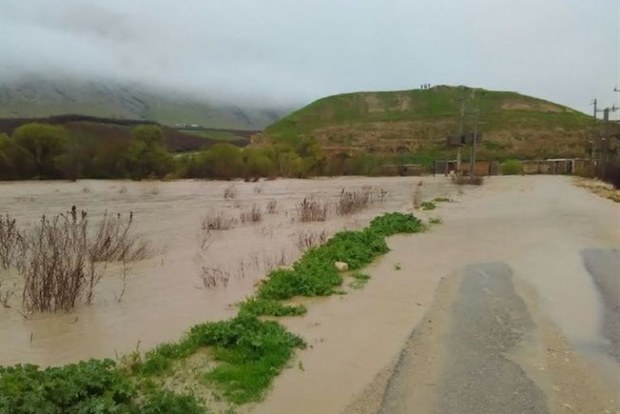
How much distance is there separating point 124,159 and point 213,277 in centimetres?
5178

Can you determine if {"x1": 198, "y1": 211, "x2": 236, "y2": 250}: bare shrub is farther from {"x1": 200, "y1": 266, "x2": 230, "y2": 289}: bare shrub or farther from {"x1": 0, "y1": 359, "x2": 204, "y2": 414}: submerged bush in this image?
{"x1": 0, "y1": 359, "x2": 204, "y2": 414}: submerged bush

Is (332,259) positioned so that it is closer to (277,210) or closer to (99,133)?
(277,210)

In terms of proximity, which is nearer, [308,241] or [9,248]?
[9,248]

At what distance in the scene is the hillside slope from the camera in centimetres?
11662

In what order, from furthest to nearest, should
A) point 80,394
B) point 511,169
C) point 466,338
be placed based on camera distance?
point 511,169, point 466,338, point 80,394

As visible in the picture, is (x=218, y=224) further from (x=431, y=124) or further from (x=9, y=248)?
(x=431, y=124)

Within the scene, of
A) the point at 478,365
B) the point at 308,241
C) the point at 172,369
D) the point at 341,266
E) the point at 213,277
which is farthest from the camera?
the point at 308,241

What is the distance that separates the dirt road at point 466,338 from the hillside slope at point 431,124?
90.3m

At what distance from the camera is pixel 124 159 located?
59844 mm

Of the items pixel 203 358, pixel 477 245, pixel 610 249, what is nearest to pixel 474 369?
pixel 203 358

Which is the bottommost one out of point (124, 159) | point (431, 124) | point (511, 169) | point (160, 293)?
point (160, 293)

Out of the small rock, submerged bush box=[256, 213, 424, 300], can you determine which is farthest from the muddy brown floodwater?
the small rock

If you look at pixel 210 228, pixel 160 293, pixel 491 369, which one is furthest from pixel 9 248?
pixel 491 369

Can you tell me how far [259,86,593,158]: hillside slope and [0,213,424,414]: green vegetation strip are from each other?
309 feet
